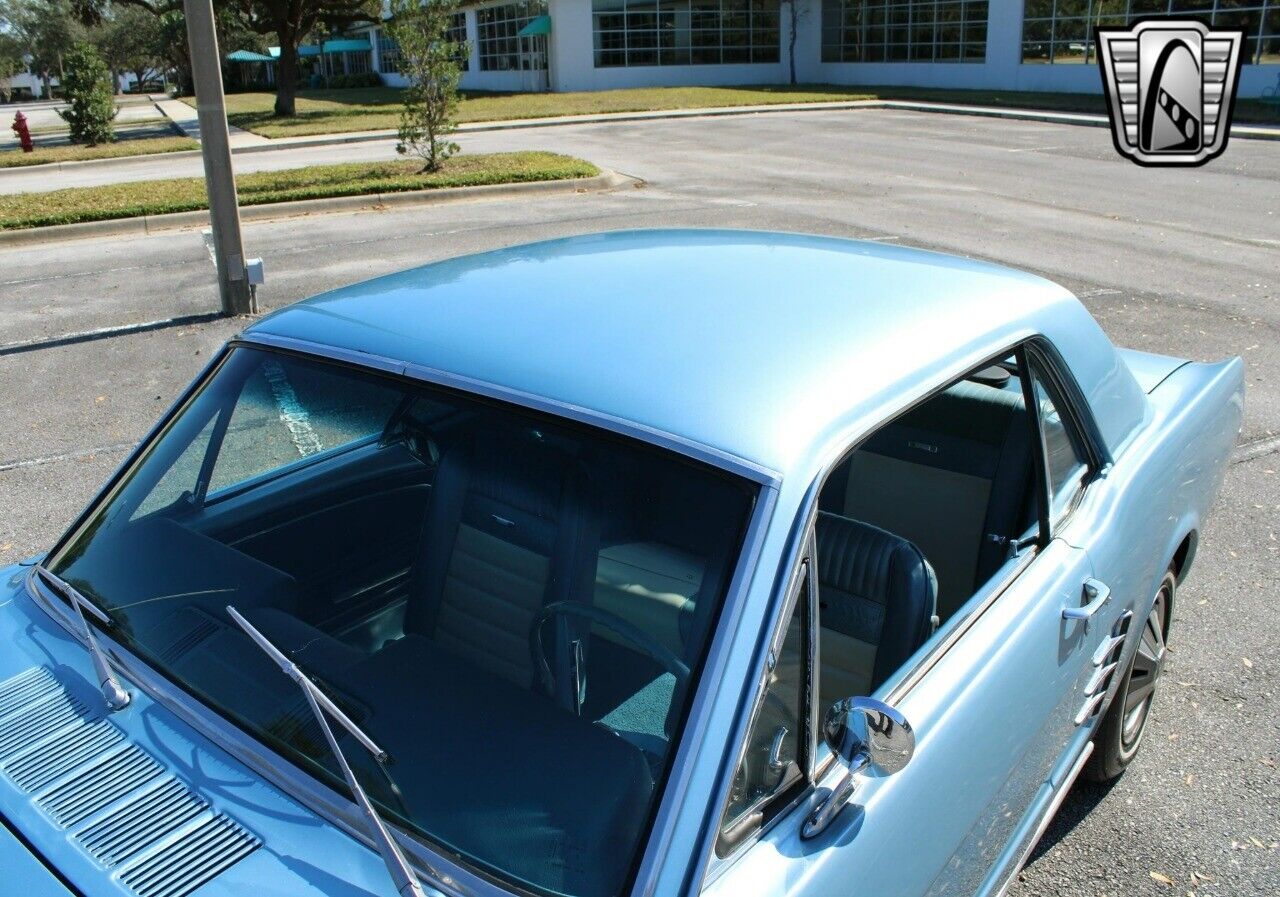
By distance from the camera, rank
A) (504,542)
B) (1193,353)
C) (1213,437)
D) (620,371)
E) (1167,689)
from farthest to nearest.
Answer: (1193,353) → (1167,689) → (1213,437) → (504,542) → (620,371)

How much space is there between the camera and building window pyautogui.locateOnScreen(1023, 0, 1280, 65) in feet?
91.3

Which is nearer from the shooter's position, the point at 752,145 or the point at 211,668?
the point at 211,668

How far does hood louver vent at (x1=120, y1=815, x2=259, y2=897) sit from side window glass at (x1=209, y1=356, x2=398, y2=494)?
943 millimetres

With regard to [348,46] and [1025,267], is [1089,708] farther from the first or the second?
[348,46]

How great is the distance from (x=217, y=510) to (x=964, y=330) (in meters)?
1.90

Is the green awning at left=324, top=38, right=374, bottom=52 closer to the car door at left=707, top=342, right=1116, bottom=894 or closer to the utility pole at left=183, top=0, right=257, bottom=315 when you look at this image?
the utility pole at left=183, top=0, right=257, bottom=315

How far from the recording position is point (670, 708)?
6.18 feet

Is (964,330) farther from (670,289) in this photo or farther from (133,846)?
(133,846)

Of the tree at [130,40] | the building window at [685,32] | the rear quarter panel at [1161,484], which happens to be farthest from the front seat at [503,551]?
the tree at [130,40]

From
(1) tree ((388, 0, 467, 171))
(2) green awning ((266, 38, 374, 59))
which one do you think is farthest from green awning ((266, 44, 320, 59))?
(1) tree ((388, 0, 467, 171))

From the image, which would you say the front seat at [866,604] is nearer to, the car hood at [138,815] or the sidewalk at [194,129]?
the car hood at [138,815]

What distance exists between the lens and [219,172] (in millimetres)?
9094

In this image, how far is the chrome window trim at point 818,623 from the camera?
1.76 m

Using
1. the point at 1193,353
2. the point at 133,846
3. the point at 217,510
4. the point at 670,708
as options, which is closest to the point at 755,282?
the point at 670,708
